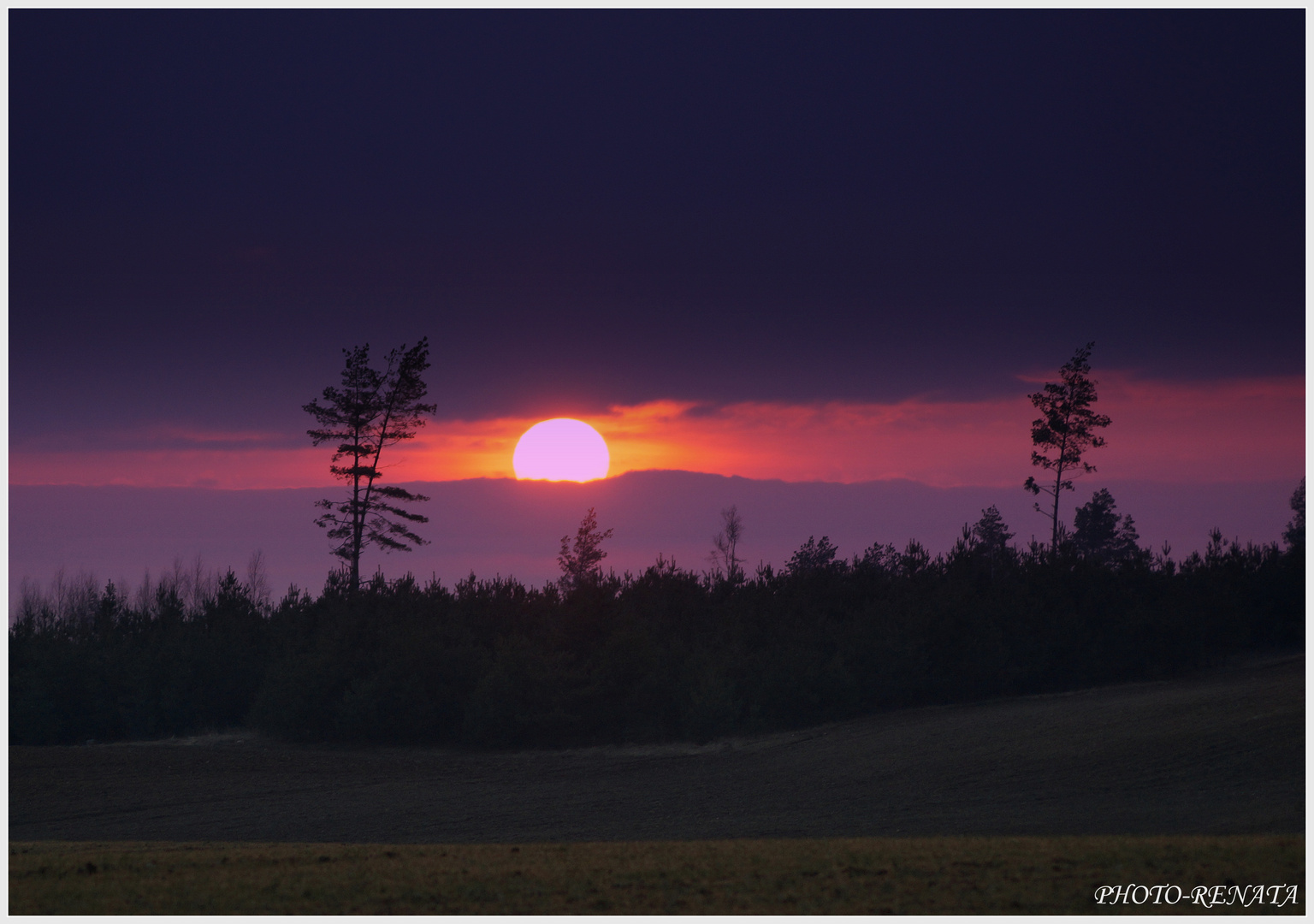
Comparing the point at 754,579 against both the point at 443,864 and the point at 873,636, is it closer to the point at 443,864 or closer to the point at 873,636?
the point at 873,636

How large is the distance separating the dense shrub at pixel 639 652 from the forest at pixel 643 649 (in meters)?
0.07

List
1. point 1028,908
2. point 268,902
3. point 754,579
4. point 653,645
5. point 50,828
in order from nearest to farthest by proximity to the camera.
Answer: point 1028,908, point 268,902, point 50,828, point 653,645, point 754,579

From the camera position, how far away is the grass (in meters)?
10.4

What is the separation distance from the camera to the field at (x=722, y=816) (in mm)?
10844

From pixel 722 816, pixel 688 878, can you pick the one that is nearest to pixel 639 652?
pixel 722 816

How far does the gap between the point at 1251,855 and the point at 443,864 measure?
28.7ft

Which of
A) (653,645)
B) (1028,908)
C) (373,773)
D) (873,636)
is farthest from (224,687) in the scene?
(1028,908)

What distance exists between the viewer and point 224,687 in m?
37.3

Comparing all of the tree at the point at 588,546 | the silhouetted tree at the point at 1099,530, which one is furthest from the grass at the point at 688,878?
the silhouetted tree at the point at 1099,530

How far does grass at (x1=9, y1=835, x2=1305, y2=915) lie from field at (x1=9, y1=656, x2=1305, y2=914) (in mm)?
42

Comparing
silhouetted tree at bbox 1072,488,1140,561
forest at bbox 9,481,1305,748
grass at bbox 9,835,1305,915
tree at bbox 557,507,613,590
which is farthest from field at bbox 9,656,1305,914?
silhouetted tree at bbox 1072,488,1140,561

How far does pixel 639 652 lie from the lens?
34156mm

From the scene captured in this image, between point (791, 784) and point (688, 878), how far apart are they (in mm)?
11485

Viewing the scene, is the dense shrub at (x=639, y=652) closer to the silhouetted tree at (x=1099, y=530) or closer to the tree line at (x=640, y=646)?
the tree line at (x=640, y=646)
